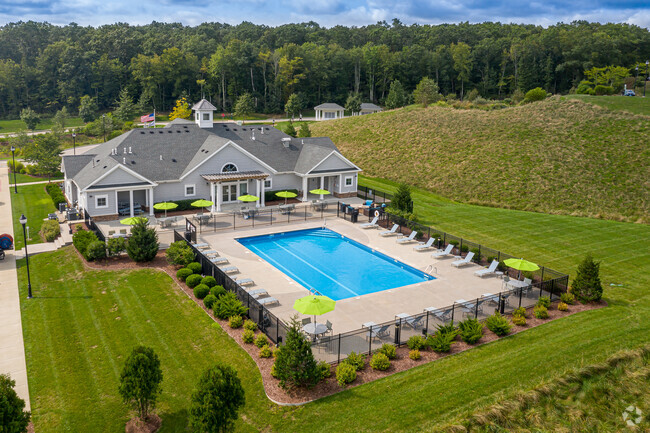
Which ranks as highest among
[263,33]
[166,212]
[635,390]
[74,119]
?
[263,33]

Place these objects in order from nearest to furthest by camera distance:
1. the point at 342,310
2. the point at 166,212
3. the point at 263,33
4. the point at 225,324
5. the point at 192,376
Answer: the point at 192,376 → the point at 225,324 → the point at 342,310 → the point at 166,212 → the point at 263,33

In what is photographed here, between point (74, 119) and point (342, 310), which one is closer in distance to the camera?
point (342, 310)

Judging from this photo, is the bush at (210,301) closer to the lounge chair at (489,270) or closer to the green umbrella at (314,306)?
the green umbrella at (314,306)

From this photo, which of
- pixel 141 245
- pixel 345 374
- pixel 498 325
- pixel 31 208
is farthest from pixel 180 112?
pixel 345 374

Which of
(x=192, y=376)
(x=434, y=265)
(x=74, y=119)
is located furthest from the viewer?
(x=74, y=119)

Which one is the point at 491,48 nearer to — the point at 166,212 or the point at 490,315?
the point at 166,212

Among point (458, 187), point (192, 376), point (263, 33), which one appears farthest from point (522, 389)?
point (263, 33)
